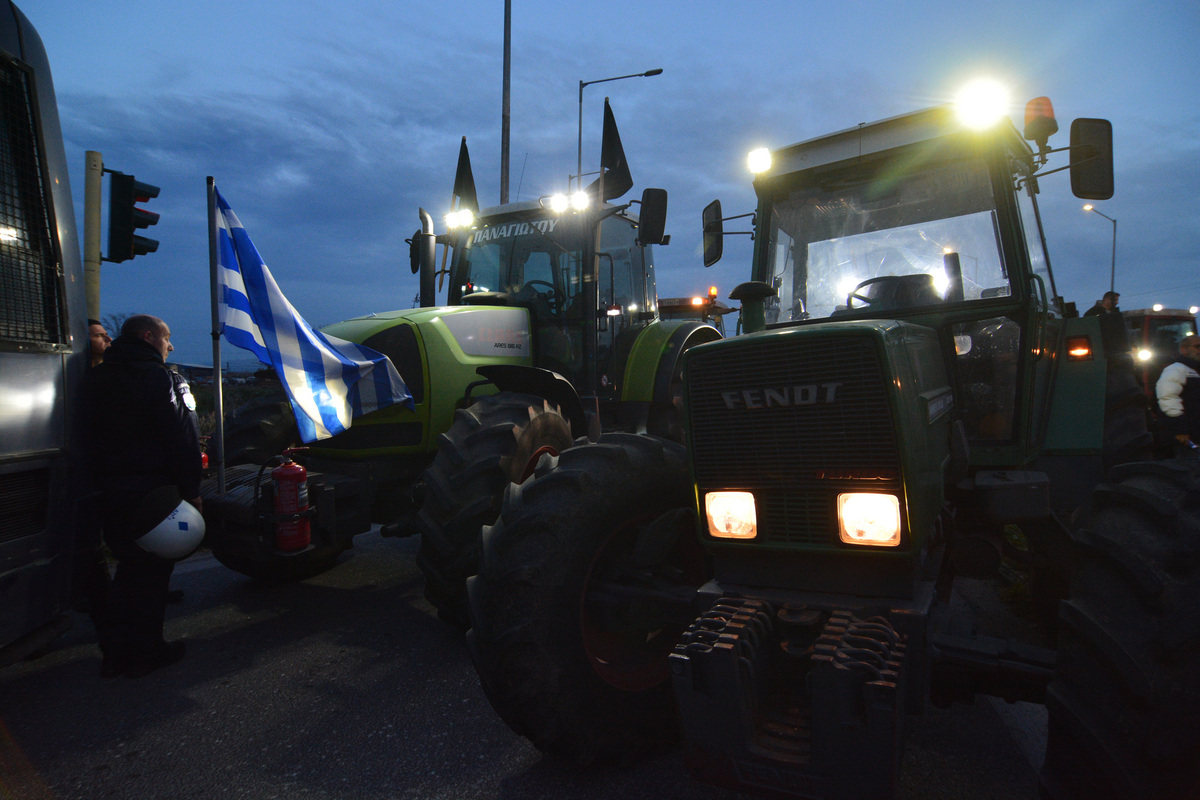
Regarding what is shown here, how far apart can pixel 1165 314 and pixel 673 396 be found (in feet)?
39.4

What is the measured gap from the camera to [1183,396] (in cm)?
644

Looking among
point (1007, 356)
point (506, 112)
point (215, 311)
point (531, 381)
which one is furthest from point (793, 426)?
point (506, 112)

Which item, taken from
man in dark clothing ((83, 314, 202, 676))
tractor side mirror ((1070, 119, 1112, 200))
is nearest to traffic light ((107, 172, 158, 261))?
man in dark clothing ((83, 314, 202, 676))

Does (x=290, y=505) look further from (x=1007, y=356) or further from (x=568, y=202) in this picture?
(x=1007, y=356)

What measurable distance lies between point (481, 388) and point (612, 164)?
7.51 ft

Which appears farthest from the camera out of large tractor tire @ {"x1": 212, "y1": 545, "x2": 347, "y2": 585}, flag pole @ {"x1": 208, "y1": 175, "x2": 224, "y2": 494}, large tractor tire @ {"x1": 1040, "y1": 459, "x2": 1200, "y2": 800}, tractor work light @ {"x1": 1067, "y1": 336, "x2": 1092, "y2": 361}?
large tractor tire @ {"x1": 212, "y1": 545, "x2": 347, "y2": 585}

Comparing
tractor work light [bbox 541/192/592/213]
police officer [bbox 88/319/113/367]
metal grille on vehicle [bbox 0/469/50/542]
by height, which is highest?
tractor work light [bbox 541/192/592/213]

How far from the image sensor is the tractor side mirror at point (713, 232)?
12.5 feet

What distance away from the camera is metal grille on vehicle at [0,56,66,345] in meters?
2.83

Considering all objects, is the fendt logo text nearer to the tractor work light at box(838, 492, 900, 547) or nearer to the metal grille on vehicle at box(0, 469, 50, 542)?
the tractor work light at box(838, 492, 900, 547)

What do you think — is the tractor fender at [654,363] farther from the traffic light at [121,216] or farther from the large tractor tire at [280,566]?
the traffic light at [121,216]

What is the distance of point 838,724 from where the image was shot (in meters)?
1.69

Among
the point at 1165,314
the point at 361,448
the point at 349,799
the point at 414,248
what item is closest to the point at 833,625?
the point at 349,799

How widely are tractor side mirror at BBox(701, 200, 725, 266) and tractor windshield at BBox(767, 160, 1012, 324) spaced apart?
0.29 metres
